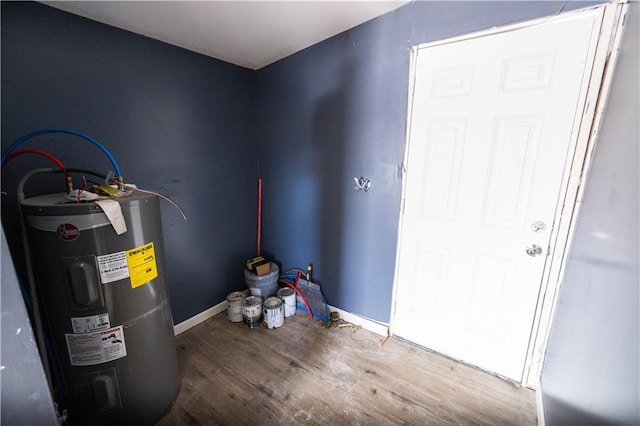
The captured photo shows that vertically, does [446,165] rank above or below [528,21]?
below

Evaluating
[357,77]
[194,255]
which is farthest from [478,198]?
[194,255]

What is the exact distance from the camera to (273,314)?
2.01m

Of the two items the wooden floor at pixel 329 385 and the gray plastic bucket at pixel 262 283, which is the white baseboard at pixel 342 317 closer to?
the wooden floor at pixel 329 385

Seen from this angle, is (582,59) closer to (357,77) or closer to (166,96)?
(357,77)

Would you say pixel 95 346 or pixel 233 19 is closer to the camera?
pixel 95 346

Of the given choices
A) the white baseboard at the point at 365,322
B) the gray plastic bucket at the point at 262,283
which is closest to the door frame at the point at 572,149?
the white baseboard at the point at 365,322

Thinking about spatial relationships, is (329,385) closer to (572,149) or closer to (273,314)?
(273,314)

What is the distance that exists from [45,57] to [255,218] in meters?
1.67

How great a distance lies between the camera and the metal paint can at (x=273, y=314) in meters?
2.01

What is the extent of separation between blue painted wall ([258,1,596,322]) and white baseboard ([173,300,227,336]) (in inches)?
27.4

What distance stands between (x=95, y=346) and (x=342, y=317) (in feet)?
5.34

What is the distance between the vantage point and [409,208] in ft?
5.51

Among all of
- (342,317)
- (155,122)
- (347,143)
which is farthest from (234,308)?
(347,143)

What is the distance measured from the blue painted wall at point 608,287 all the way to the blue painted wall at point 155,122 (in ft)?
7.49
